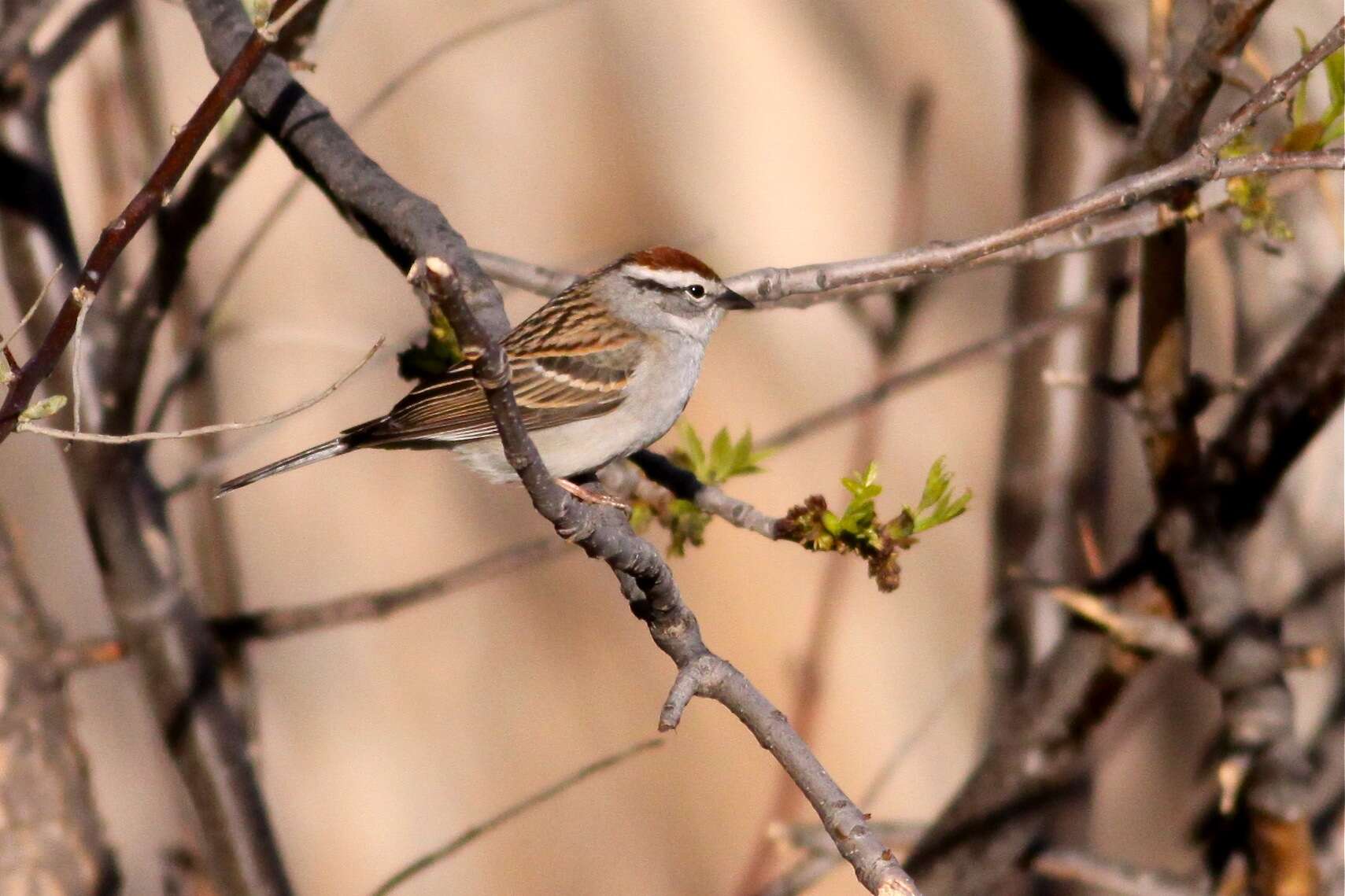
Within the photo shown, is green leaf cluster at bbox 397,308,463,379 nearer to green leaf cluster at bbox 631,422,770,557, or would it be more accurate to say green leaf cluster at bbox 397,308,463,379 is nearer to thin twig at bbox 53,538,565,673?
green leaf cluster at bbox 631,422,770,557

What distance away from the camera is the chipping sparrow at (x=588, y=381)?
3209 millimetres

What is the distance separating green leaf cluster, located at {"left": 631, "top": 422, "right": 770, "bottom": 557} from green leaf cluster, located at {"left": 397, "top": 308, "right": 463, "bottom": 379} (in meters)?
0.59

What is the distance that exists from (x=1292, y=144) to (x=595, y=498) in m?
1.63

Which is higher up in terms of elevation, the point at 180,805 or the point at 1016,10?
the point at 1016,10

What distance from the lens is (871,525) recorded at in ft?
7.32

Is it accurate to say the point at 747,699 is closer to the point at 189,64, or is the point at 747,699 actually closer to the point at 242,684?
the point at 242,684

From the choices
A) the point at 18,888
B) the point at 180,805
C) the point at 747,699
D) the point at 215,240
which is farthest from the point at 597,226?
the point at 747,699

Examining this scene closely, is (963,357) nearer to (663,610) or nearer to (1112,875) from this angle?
(1112,875)

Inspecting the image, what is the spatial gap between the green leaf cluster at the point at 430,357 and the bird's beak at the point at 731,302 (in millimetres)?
735

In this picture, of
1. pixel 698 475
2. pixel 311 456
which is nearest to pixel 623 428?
pixel 698 475

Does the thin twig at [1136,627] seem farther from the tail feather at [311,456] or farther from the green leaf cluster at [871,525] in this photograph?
the tail feather at [311,456]

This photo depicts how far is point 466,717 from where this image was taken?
5.32 meters

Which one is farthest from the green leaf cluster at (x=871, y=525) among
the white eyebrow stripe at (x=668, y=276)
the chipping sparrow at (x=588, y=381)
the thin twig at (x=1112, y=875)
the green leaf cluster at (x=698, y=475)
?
the thin twig at (x=1112, y=875)

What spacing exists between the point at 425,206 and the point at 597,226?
2.77m
